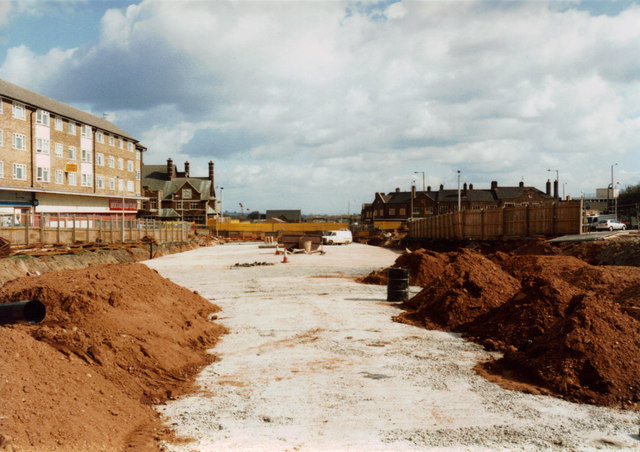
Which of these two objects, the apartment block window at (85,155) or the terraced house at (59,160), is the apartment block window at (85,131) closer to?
the terraced house at (59,160)

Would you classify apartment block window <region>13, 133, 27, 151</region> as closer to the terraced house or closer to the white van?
the terraced house

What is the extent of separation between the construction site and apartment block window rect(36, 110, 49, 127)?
4079cm

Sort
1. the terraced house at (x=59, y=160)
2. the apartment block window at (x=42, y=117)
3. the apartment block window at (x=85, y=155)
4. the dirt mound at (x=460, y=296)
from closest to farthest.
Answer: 1. the dirt mound at (x=460, y=296)
2. the terraced house at (x=59, y=160)
3. the apartment block window at (x=42, y=117)
4. the apartment block window at (x=85, y=155)

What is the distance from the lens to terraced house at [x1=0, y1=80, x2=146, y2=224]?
40750mm

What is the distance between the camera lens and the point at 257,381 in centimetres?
730

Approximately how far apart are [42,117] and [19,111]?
308 centimetres

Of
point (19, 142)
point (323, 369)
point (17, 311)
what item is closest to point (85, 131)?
point (19, 142)

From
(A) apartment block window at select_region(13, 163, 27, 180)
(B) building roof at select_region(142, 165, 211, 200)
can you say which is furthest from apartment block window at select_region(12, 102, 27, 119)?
(B) building roof at select_region(142, 165, 211, 200)

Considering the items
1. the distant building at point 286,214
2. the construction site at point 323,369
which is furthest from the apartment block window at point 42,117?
the distant building at point 286,214

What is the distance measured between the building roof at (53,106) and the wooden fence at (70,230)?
1555 centimetres

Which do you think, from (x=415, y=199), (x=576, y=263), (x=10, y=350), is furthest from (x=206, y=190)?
(x=10, y=350)

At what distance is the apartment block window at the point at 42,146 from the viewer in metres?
44.3

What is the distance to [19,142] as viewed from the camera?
41.8 metres

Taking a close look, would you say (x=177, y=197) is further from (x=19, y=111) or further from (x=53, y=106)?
(x=19, y=111)
